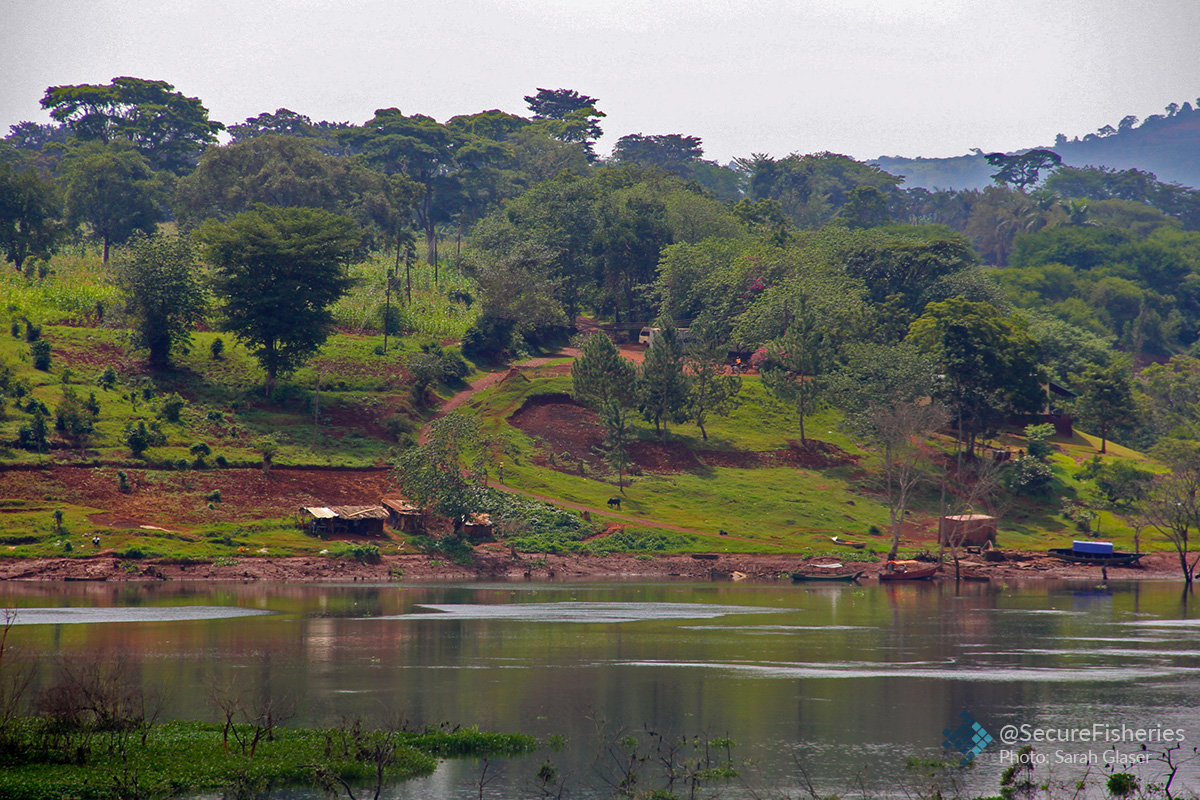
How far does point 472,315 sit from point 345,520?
156 feet

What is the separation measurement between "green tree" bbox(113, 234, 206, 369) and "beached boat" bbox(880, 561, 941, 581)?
60.3 metres

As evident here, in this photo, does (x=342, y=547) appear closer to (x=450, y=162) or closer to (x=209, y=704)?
(x=209, y=704)

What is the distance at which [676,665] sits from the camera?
42.2 m

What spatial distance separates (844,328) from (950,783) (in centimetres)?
8542

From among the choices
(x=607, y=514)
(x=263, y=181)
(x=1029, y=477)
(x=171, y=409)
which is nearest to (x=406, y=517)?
(x=607, y=514)

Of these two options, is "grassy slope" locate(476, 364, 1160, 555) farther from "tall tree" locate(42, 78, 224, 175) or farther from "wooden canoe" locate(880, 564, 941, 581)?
"tall tree" locate(42, 78, 224, 175)

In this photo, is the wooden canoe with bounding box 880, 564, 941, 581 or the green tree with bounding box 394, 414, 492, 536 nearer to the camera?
the green tree with bounding box 394, 414, 492, 536

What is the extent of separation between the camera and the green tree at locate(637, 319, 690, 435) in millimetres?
95062

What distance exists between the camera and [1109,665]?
43688 millimetres

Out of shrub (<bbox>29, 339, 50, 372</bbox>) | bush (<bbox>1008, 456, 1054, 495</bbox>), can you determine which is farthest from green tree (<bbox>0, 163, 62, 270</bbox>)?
bush (<bbox>1008, 456, 1054, 495</bbox>)

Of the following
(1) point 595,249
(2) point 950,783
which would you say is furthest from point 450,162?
(2) point 950,783

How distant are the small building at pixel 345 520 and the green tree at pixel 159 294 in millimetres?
25824

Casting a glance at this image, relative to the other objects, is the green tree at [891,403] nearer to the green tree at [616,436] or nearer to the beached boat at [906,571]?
the beached boat at [906,571]

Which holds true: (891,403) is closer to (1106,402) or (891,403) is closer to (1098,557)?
(1098,557)
